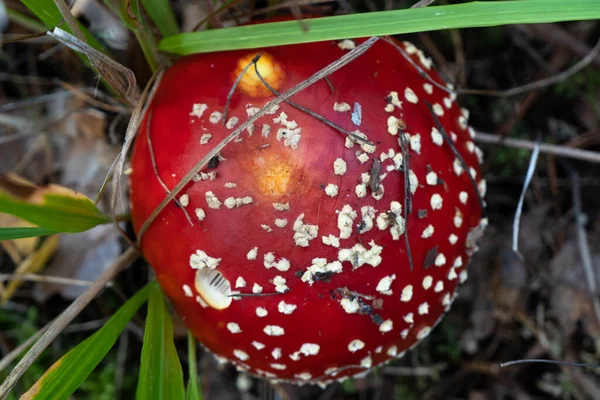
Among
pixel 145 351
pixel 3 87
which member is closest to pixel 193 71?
pixel 145 351

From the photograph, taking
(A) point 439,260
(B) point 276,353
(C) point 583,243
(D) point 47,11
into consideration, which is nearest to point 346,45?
(A) point 439,260

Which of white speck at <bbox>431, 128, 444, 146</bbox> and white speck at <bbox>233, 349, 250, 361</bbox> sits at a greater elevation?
white speck at <bbox>431, 128, 444, 146</bbox>

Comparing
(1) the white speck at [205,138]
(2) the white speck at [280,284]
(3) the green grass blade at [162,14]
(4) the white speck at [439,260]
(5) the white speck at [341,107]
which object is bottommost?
(2) the white speck at [280,284]

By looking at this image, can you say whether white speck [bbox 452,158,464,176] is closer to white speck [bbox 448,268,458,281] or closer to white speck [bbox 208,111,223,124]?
white speck [bbox 448,268,458,281]

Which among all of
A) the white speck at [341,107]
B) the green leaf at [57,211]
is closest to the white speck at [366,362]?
the white speck at [341,107]

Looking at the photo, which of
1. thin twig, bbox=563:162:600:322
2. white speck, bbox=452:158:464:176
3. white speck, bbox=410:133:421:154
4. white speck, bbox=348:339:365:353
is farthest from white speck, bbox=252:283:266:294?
thin twig, bbox=563:162:600:322

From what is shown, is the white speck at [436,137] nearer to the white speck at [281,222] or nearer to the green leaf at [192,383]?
the white speck at [281,222]

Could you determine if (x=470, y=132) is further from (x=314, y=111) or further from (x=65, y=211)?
(x=65, y=211)
